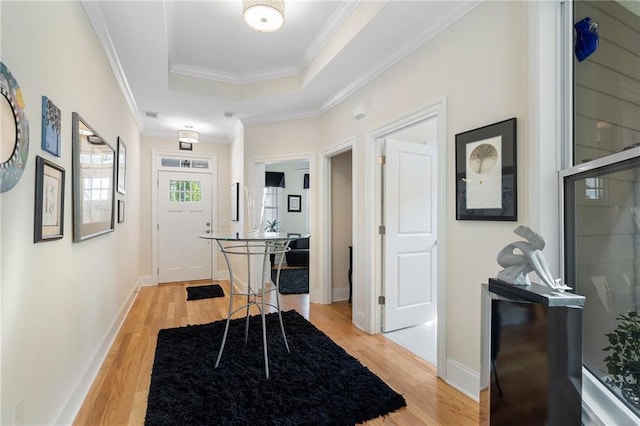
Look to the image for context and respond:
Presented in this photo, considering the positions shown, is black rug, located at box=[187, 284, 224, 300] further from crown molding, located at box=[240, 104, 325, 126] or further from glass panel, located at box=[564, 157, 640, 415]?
glass panel, located at box=[564, 157, 640, 415]

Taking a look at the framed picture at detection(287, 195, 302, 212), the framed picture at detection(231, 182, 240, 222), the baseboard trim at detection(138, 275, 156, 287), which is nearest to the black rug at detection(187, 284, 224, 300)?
the baseboard trim at detection(138, 275, 156, 287)

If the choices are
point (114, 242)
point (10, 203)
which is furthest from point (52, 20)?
point (114, 242)

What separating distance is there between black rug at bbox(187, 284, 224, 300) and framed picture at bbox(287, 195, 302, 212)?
3.50m

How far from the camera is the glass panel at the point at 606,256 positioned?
3.65ft

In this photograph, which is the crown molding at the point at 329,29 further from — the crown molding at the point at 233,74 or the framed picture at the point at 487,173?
the framed picture at the point at 487,173

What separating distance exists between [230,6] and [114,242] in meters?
2.42

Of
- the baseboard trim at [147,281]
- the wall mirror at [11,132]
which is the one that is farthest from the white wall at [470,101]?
the baseboard trim at [147,281]

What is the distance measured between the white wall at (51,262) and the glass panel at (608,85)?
2336 mm

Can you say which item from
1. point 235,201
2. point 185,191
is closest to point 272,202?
point 185,191

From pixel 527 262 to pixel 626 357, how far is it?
1.52 feet

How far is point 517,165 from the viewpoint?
5.67ft

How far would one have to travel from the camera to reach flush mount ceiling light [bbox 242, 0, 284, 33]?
2025 mm

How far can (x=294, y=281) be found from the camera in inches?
218

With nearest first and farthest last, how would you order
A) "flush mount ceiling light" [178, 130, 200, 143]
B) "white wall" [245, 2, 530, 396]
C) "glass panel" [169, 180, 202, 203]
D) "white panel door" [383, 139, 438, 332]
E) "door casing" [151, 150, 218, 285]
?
1. "white wall" [245, 2, 530, 396]
2. "white panel door" [383, 139, 438, 332]
3. "flush mount ceiling light" [178, 130, 200, 143]
4. "door casing" [151, 150, 218, 285]
5. "glass panel" [169, 180, 202, 203]
